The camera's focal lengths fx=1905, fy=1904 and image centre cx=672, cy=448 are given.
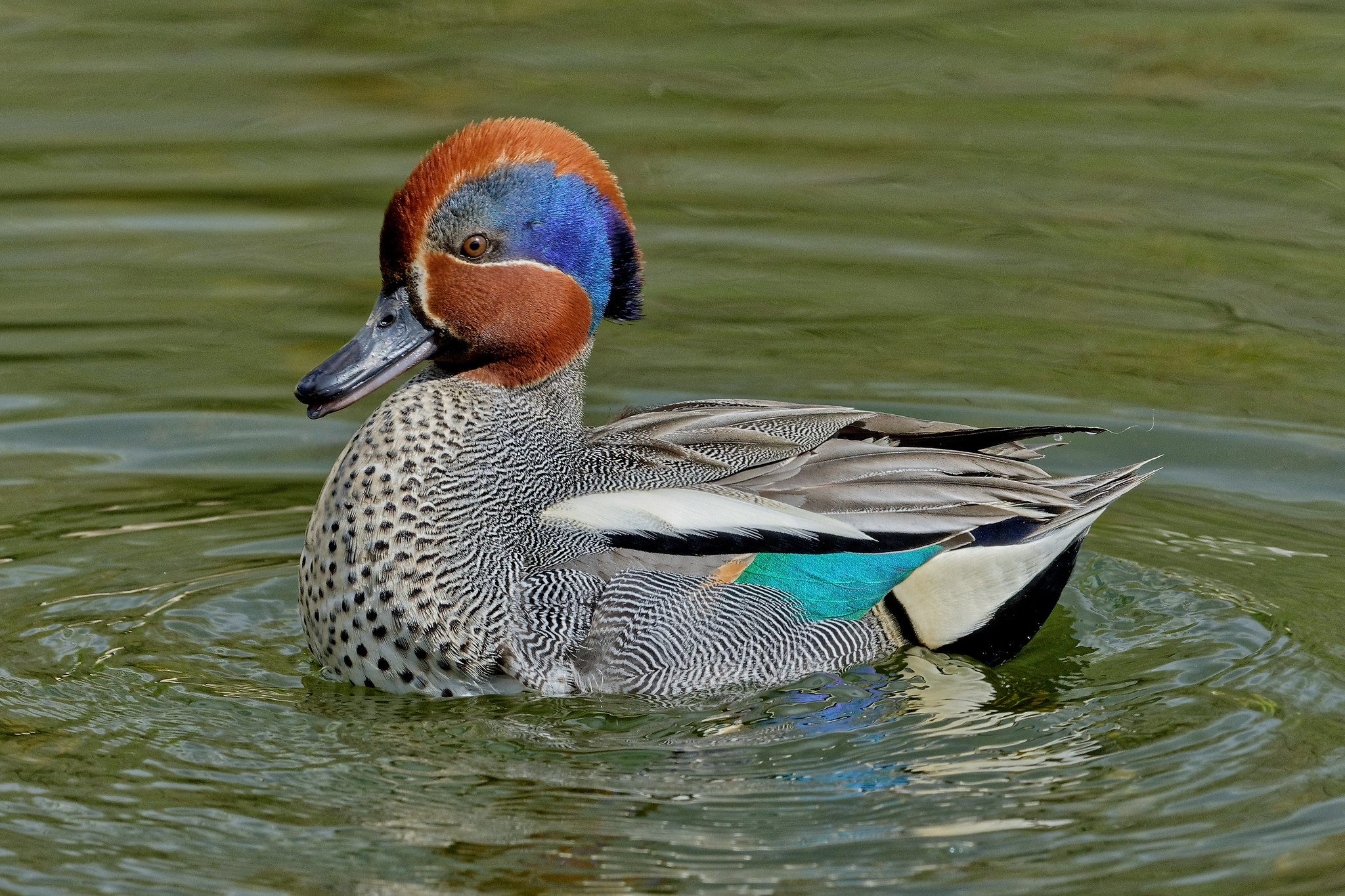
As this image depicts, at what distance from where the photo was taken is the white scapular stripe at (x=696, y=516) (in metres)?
5.34

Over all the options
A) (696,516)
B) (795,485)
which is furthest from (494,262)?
(795,485)

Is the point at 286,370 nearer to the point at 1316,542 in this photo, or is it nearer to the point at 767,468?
the point at 767,468

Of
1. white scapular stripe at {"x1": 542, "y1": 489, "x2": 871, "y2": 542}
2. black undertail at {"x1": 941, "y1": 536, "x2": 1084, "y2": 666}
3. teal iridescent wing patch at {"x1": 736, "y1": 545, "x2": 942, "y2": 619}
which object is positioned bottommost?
black undertail at {"x1": 941, "y1": 536, "x2": 1084, "y2": 666}

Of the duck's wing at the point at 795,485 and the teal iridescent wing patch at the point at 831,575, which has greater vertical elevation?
the duck's wing at the point at 795,485

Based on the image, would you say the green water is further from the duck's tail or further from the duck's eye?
the duck's eye

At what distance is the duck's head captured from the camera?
18.0 ft

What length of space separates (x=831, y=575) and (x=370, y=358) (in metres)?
1.50

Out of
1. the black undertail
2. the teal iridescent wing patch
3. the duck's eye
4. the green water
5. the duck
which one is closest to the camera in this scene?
the green water

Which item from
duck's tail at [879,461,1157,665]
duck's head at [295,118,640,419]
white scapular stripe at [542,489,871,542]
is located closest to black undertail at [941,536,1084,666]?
duck's tail at [879,461,1157,665]

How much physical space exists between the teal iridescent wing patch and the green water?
24cm

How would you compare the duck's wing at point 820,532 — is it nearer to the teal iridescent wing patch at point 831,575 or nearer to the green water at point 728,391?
the teal iridescent wing patch at point 831,575

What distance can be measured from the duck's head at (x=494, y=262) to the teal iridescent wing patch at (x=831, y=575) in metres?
0.94

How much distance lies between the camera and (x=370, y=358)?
5.64 meters

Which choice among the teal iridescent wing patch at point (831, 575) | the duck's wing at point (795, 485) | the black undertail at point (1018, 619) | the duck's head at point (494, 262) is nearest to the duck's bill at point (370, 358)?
the duck's head at point (494, 262)
